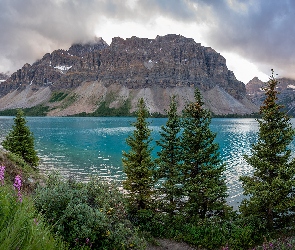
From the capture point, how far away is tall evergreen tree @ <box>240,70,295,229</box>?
1869 centimetres

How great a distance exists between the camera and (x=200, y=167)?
23.0 meters

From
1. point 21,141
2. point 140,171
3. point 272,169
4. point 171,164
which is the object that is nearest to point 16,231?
point 272,169

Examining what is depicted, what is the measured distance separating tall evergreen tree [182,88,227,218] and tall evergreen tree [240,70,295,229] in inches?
107

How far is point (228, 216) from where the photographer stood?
73.4 feet

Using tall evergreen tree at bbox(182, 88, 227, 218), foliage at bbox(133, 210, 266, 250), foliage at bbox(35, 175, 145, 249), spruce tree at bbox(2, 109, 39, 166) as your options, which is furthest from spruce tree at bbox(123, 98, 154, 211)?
spruce tree at bbox(2, 109, 39, 166)

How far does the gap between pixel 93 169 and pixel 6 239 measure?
154 feet

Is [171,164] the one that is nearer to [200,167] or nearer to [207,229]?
[200,167]

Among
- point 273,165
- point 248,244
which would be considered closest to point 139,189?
point 248,244

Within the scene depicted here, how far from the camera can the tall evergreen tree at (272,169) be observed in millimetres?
18688

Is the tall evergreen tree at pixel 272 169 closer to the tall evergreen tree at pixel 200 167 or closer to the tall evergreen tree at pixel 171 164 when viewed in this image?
the tall evergreen tree at pixel 200 167

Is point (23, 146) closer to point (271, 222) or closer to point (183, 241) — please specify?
point (183, 241)

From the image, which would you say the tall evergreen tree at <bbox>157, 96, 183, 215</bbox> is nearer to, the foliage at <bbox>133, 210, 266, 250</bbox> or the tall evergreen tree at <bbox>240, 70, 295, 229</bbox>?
the foliage at <bbox>133, 210, 266, 250</bbox>

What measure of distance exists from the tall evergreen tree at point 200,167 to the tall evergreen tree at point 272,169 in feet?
8.89

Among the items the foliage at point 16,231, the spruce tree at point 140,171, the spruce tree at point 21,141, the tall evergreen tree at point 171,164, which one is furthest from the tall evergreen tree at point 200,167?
the spruce tree at point 21,141
